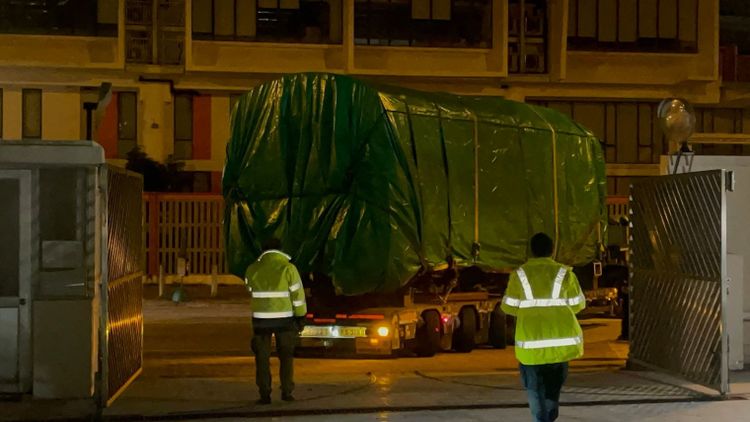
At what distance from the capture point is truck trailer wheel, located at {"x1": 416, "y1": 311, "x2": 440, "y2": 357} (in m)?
14.2

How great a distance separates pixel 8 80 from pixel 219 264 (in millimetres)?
10134

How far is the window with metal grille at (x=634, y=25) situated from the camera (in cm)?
3422

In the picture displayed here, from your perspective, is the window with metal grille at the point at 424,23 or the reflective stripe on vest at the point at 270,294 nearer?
the reflective stripe on vest at the point at 270,294

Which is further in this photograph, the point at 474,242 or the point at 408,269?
the point at 474,242

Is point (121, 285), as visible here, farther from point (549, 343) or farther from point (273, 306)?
point (549, 343)

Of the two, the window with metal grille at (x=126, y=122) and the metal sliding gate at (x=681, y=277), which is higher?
the window with metal grille at (x=126, y=122)

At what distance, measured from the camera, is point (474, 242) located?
13805 millimetres

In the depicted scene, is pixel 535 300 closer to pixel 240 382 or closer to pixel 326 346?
pixel 240 382

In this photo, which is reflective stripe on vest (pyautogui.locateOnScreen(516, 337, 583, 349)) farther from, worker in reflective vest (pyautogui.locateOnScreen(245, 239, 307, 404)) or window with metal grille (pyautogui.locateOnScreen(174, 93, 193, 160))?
window with metal grille (pyautogui.locateOnScreen(174, 93, 193, 160))

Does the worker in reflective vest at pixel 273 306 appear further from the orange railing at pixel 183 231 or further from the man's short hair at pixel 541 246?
the orange railing at pixel 183 231

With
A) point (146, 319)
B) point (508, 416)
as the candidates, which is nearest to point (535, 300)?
point (508, 416)

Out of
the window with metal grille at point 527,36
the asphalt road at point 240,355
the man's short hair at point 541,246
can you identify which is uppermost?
the window with metal grille at point 527,36

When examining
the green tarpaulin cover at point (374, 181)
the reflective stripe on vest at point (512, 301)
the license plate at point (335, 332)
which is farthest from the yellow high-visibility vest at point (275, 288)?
the license plate at point (335, 332)

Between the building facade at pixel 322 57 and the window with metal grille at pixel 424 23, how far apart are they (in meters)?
0.04
